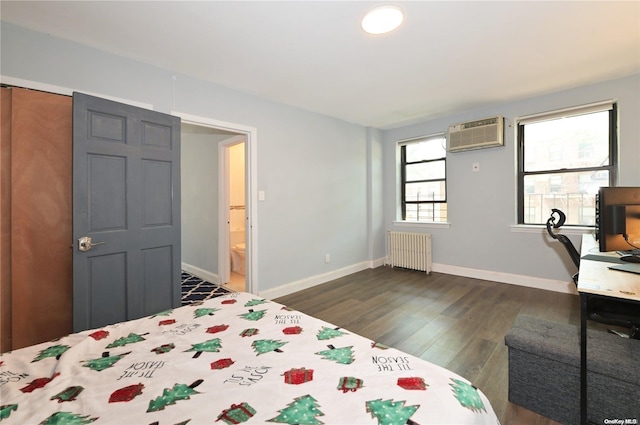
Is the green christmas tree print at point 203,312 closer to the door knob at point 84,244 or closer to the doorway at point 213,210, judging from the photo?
the door knob at point 84,244

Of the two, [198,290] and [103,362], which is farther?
[198,290]

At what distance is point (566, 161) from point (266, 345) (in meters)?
4.29

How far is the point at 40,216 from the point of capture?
210 centimetres

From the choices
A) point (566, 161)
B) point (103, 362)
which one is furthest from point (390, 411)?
point (566, 161)

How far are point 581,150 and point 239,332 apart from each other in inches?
174

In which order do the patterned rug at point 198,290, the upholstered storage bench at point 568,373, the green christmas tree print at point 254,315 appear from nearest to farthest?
the upholstered storage bench at point 568,373
the green christmas tree print at point 254,315
the patterned rug at point 198,290

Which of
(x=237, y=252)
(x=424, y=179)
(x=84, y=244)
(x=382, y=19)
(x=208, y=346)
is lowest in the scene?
(x=237, y=252)

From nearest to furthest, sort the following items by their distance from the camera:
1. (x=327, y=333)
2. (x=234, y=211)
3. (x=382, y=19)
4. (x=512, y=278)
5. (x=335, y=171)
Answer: (x=327, y=333)
(x=382, y=19)
(x=512, y=278)
(x=335, y=171)
(x=234, y=211)

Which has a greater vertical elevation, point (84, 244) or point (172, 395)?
point (84, 244)

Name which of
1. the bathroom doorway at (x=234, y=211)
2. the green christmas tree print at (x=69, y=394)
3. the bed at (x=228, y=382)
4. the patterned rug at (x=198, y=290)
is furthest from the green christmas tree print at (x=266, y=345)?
the patterned rug at (x=198, y=290)

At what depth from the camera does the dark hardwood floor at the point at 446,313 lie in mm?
1982

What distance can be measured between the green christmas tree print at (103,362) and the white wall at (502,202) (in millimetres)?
4383

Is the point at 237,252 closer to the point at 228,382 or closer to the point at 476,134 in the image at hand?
the point at 228,382

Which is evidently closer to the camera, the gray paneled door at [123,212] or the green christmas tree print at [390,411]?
the green christmas tree print at [390,411]
